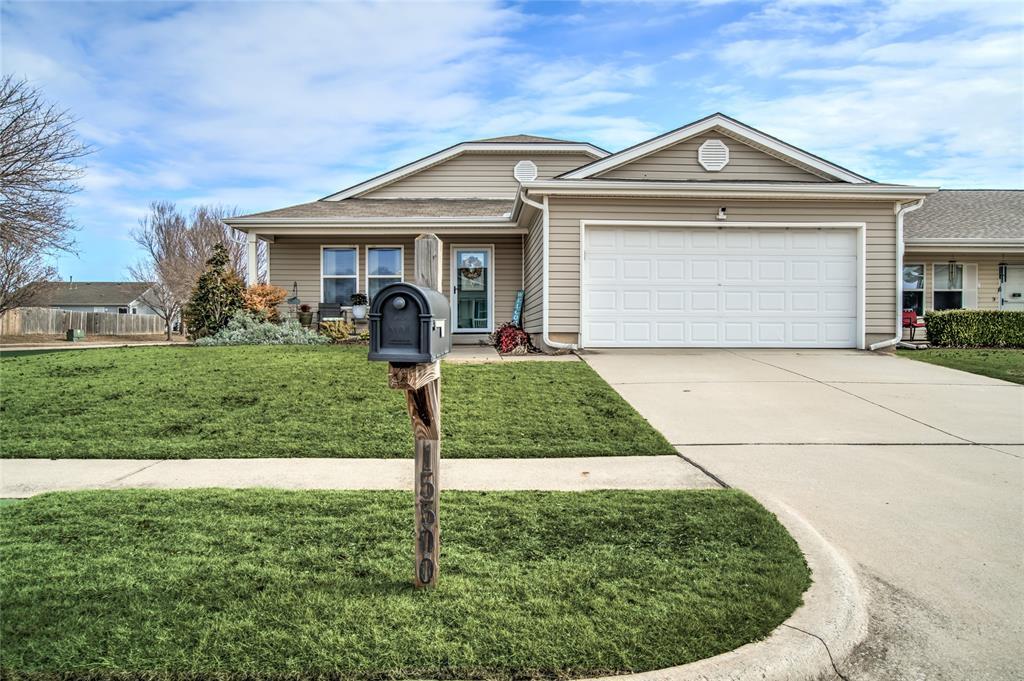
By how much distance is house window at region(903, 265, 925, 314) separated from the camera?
16.9m

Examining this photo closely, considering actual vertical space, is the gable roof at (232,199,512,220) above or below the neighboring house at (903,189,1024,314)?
above

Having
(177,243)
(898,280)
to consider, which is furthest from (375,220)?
(177,243)

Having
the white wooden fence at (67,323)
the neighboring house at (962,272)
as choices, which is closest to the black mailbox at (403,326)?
the neighboring house at (962,272)

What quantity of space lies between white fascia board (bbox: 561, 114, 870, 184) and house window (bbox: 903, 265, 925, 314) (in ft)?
20.2

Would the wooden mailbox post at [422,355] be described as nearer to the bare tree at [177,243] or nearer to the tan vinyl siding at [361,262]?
the tan vinyl siding at [361,262]

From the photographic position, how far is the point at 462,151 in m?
17.3

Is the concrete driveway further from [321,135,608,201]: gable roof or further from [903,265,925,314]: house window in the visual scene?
[321,135,608,201]: gable roof

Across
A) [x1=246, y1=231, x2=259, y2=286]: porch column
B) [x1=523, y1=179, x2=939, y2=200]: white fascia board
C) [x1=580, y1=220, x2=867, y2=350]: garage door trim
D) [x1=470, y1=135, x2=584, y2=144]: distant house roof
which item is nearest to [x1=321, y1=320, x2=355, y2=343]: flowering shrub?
[x1=246, y1=231, x2=259, y2=286]: porch column

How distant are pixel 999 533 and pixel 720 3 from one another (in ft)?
28.5

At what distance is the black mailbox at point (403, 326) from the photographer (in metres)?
2.43

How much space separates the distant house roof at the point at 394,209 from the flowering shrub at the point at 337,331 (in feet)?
8.72

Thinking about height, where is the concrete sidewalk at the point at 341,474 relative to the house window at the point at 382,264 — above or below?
below

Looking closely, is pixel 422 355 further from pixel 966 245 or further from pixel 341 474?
pixel 966 245

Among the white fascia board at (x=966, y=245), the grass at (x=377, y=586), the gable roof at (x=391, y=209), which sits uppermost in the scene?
the gable roof at (x=391, y=209)
